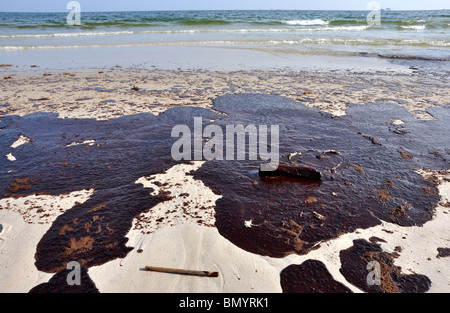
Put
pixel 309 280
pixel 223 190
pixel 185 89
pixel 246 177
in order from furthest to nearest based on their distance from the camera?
pixel 185 89 < pixel 246 177 < pixel 223 190 < pixel 309 280

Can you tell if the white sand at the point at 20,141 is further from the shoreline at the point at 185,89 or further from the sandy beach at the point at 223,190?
the shoreline at the point at 185,89

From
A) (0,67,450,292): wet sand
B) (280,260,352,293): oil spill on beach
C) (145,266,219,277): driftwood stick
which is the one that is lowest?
(280,260,352,293): oil spill on beach

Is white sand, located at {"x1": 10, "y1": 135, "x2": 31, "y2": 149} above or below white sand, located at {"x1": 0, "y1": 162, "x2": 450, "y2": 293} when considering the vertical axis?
above

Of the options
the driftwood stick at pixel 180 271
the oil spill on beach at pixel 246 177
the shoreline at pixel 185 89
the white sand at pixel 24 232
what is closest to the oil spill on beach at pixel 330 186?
the oil spill on beach at pixel 246 177

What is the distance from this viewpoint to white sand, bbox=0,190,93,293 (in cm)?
193

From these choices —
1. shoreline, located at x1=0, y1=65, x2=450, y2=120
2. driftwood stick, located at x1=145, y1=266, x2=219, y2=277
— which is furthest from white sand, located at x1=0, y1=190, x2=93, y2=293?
shoreline, located at x1=0, y1=65, x2=450, y2=120

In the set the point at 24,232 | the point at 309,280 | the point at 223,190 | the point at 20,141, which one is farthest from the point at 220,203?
the point at 20,141

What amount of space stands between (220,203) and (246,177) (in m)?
0.50

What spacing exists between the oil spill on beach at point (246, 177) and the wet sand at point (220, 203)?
0.01m

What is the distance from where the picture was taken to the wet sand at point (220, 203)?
2014mm

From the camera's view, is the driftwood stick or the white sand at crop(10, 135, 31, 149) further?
the white sand at crop(10, 135, 31, 149)

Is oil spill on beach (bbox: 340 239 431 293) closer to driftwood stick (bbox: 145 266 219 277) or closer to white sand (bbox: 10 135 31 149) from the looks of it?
driftwood stick (bbox: 145 266 219 277)

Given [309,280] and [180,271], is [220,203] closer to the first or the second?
[180,271]

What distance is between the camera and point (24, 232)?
234 centimetres
